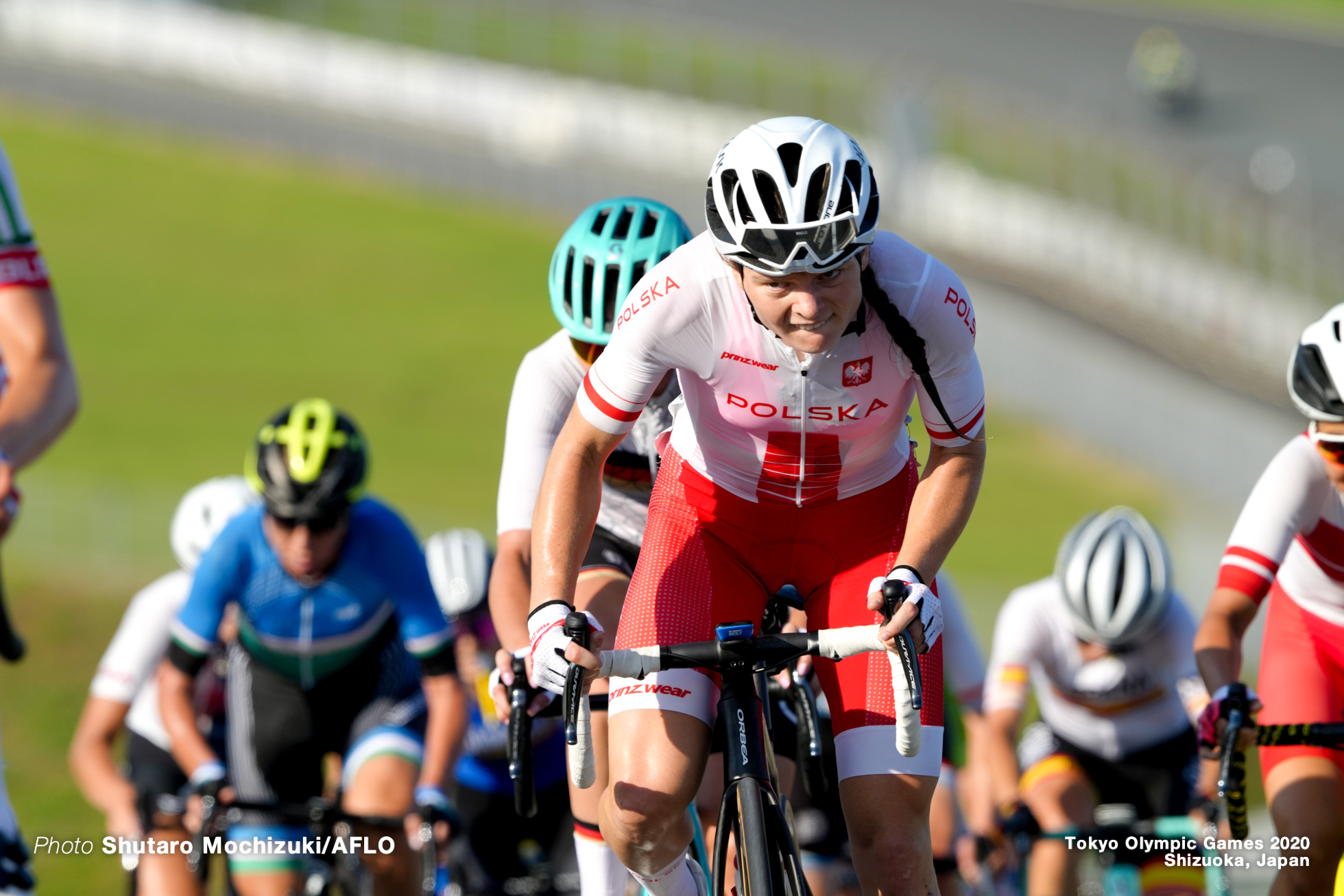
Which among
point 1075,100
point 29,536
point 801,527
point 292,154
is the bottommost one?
point 801,527

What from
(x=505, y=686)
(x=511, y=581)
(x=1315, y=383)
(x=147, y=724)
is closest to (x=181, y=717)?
(x=147, y=724)

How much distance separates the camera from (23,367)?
519cm

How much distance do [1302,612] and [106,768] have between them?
548 cm

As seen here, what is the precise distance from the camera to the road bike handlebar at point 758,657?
470 cm

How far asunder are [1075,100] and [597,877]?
32169mm

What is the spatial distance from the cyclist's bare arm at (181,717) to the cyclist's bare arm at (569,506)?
315cm

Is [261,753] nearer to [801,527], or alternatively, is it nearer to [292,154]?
[801,527]

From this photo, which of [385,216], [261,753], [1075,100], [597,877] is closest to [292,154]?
[385,216]

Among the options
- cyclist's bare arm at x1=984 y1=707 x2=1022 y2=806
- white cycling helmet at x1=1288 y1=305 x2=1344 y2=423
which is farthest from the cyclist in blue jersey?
white cycling helmet at x1=1288 y1=305 x2=1344 y2=423

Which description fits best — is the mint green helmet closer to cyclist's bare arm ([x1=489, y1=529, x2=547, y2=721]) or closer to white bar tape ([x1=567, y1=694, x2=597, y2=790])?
cyclist's bare arm ([x1=489, y1=529, x2=547, y2=721])

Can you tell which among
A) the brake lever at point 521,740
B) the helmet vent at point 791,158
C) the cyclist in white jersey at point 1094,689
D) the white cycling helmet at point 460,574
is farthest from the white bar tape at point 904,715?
the white cycling helmet at point 460,574

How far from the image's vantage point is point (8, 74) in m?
41.5

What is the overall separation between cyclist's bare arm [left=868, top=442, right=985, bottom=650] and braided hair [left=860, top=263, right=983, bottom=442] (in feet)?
0.93

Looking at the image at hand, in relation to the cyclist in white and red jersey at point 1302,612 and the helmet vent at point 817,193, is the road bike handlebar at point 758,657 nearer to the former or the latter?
the helmet vent at point 817,193
